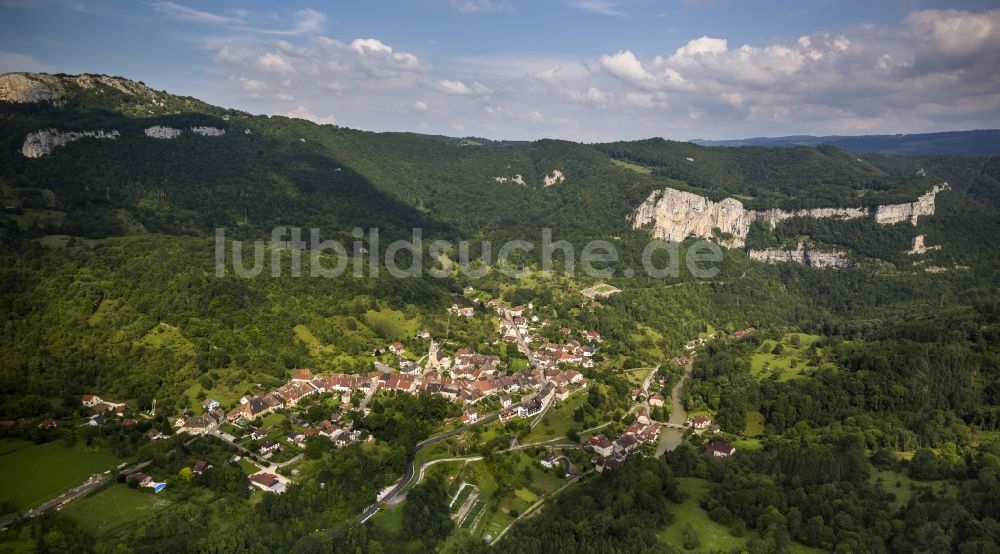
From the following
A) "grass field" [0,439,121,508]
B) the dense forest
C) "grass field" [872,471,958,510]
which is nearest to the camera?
the dense forest

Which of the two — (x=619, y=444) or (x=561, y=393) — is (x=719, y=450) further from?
(x=561, y=393)

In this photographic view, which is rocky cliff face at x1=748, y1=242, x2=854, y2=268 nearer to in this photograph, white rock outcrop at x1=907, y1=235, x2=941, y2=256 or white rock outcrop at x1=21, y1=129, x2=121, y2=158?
white rock outcrop at x1=907, y1=235, x2=941, y2=256

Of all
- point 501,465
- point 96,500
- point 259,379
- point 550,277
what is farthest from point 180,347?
point 550,277

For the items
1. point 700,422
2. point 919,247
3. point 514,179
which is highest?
point 514,179

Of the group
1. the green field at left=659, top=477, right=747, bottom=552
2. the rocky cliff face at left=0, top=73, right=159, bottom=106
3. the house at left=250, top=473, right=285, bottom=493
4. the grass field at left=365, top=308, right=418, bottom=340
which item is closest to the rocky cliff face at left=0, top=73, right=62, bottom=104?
the rocky cliff face at left=0, top=73, right=159, bottom=106

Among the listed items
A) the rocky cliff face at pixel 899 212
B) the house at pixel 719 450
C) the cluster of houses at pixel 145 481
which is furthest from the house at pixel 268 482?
the rocky cliff face at pixel 899 212

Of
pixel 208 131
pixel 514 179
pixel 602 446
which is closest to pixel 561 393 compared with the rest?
pixel 602 446

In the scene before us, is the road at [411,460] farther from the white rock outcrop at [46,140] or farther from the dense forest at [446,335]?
the white rock outcrop at [46,140]
